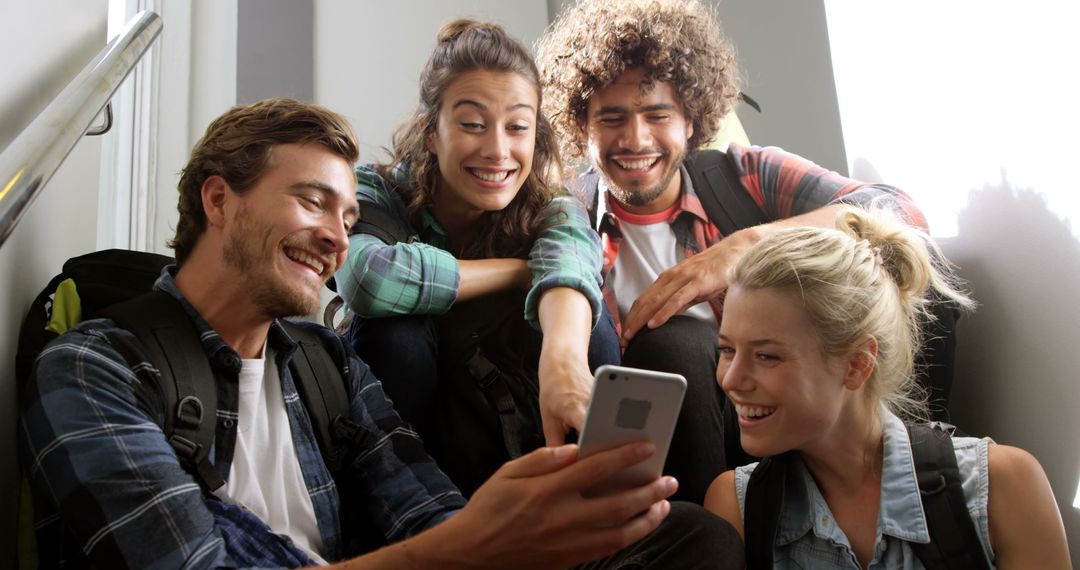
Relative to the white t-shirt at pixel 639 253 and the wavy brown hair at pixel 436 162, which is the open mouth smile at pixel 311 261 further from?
the white t-shirt at pixel 639 253

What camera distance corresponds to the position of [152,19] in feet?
5.89

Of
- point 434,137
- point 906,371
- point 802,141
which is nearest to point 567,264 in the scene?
point 434,137

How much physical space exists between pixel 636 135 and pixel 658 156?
0.25 ft

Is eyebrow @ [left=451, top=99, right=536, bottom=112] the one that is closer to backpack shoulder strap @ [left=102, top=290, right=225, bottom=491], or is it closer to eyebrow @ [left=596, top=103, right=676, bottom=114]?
eyebrow @ [left=596, top=103, right=676, bottom=114]

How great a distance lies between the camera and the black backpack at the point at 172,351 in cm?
118

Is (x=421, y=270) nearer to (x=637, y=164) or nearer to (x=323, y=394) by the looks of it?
(x=323, y=394)

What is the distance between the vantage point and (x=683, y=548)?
1230 mm

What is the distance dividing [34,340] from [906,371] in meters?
1.41

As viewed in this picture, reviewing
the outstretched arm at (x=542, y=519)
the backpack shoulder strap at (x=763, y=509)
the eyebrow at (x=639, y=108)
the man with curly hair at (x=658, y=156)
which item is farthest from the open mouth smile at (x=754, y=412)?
the eyebrow at (x=639, y=108)

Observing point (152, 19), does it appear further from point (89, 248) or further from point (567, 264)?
point (567, 264)

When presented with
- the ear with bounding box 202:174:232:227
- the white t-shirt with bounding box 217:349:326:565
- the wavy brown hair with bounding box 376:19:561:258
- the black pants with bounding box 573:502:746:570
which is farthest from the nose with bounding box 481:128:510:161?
the black pants with bounding box 573:502:746:570

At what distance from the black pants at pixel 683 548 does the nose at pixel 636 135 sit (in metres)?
1.20

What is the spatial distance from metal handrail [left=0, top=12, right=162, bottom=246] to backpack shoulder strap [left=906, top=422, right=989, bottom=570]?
51.3 inches

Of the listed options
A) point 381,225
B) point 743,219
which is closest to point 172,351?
point 381,225
